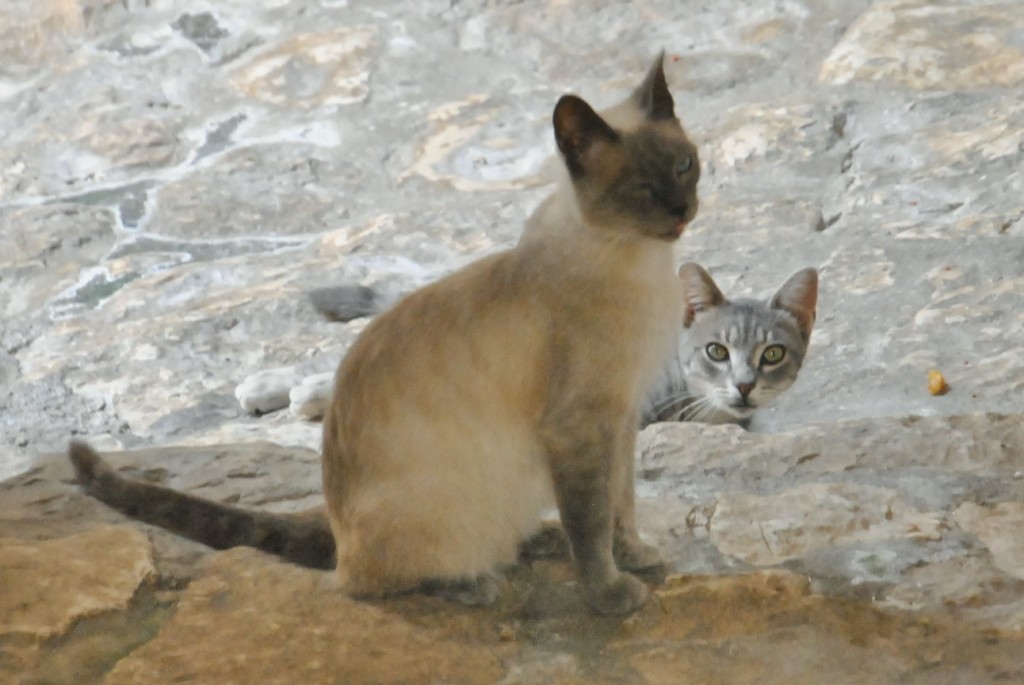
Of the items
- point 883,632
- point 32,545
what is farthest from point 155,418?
point 883,632

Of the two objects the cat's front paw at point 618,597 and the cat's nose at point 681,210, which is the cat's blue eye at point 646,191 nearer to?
the cat's nose at point 681,210

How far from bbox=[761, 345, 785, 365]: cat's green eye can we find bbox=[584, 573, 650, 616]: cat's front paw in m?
1.37

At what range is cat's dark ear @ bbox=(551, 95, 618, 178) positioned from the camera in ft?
6.13

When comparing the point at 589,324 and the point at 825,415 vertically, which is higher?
the point at 589,324

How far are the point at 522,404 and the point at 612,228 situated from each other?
351mm

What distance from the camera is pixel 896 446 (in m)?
2.37

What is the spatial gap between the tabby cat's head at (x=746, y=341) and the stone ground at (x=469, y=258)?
10 cm

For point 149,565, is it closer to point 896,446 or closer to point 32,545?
point 32,545

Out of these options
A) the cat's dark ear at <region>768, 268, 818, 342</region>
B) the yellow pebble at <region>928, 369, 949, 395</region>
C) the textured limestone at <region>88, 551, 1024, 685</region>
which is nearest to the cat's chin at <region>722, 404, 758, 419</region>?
the cat's dark ear at <region>768, 268, 818, 342</region>

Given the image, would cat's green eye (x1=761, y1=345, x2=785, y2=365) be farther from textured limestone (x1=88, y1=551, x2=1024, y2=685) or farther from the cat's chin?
textured limestone (x1=88, y1=551, x2=1024, y2=685)

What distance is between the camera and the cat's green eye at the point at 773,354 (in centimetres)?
311

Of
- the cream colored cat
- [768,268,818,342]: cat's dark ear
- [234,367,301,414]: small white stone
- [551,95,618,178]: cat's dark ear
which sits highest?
[551,95,618,178]: cat's dark ear

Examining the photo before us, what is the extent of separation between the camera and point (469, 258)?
3.88 metres

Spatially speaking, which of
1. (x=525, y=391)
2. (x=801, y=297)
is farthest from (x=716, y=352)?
(x=525, y=391)
